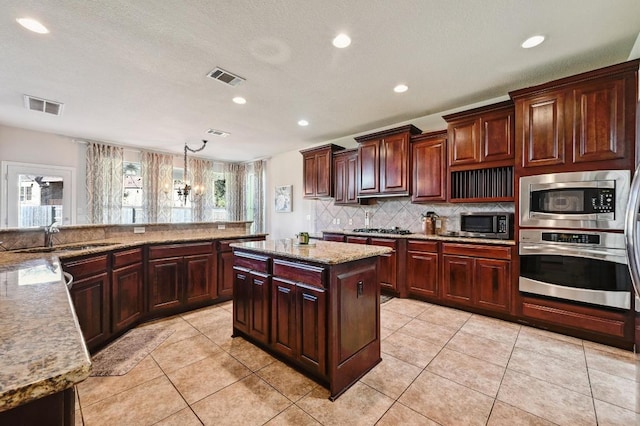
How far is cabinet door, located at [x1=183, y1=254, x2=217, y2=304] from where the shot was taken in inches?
134

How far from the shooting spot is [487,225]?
344 centimetres

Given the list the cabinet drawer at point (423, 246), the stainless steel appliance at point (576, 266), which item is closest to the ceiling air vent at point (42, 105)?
the cabinet drawer at point (423, 246)

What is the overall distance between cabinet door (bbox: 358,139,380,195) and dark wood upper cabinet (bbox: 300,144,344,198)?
0.71 metres

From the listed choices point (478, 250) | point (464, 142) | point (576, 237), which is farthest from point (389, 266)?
point (576, 237)

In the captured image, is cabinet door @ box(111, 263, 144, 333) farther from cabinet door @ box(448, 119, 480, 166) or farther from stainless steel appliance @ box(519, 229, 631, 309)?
stainless steel appliance @ box(519, 229, 631, 309)

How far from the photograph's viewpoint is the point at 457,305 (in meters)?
3.49

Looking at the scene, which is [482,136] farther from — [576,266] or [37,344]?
[37,344]

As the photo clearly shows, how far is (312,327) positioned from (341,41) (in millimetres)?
2361

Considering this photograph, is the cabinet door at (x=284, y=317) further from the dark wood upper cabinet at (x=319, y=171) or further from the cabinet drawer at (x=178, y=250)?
the dark wood upper cabinet at (x=319, y=171)

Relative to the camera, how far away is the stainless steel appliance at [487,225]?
3.29 m

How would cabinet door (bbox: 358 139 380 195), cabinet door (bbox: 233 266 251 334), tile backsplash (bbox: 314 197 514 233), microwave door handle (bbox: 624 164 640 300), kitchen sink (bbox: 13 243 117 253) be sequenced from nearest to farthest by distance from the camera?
microwave door handle (bbox: 624 164 640 300), kitchen sink (bbox: 13 243 117 253), cabinet door (bbox: 233 266 251 334), tile backsplash (bbox: 314 197 514 233), cabinet door (bbox: 358 139 380 195)

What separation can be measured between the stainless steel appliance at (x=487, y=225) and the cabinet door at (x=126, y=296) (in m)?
3.97

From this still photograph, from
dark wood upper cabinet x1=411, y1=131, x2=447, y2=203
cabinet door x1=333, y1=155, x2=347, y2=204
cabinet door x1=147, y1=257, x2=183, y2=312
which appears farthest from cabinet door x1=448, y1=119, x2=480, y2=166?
cabinet door x1=147, y1=257, x2=183, y2=312

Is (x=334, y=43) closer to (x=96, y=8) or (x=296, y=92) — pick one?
(x=296, y=92)
